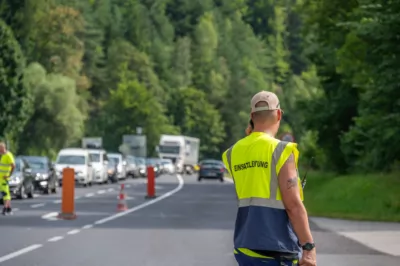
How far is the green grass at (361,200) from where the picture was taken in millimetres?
30391

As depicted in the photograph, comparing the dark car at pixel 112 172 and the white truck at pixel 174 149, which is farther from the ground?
the white truck at pixel 174 149

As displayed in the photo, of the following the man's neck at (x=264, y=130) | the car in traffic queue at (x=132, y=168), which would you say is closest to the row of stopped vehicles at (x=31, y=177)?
the man's neck at (x=264, y=130)

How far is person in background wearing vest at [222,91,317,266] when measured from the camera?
23.3 ft

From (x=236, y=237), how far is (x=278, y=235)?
0.29 meters

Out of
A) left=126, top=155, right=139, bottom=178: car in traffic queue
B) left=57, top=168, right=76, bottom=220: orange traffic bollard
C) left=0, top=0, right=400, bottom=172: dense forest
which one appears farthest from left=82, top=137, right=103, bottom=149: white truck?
left=57, top=168, right=76, bottom=220: orange traffic bollard

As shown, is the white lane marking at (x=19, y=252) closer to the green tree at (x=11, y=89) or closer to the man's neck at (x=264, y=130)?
the man's neck at (x=264, y=130)

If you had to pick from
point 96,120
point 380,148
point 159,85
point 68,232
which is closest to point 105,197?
point 380,148

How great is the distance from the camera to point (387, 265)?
56.3 ft

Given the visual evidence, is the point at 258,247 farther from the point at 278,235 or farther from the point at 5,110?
the point at 5,110

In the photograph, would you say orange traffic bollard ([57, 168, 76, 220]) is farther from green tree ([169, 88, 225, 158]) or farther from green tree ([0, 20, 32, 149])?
green tree ([169, 88, 225, 158])

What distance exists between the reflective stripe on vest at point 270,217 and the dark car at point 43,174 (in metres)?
38.1

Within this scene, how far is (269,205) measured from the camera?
7.19 meters

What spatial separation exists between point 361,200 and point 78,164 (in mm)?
26320

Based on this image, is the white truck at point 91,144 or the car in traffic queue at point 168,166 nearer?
the white truck at point 91,144
